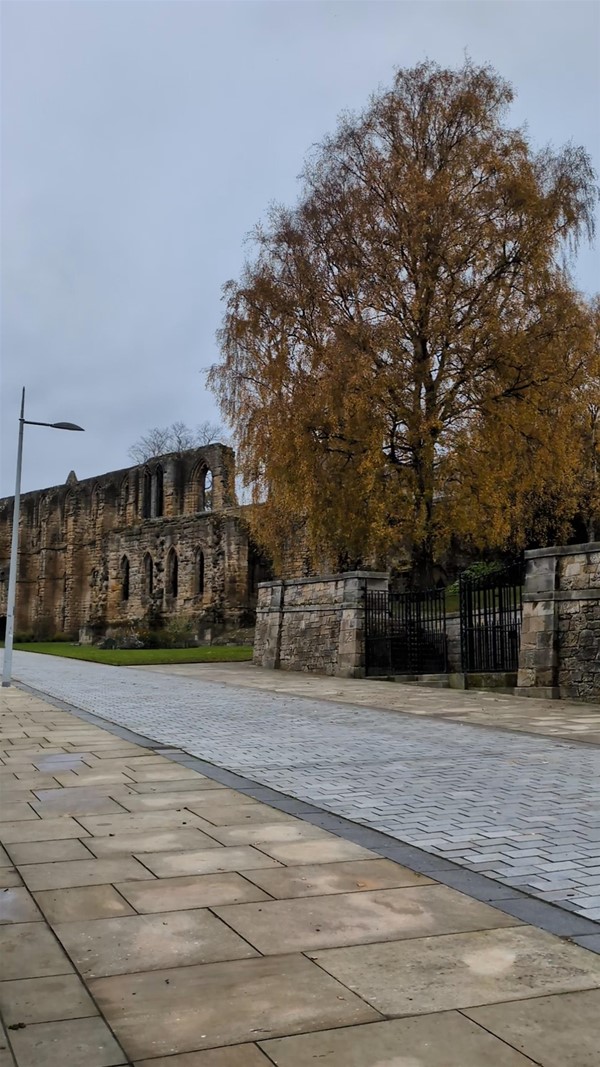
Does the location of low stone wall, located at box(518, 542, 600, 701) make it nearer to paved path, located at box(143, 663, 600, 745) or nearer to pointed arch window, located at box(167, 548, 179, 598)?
paved path, located at box(143, 663, 600, 745)

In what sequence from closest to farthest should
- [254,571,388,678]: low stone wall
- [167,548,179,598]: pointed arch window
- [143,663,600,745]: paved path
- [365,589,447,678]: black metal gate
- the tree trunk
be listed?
[143,663,600,745]: paved path
[365,589,447,678]: black metal gate
[254,571,388,678]: low stone wall
the tree trunk
[167,548,179,598]: pointed arch window

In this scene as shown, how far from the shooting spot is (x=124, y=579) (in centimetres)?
4691

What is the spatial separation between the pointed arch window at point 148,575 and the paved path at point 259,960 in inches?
1551

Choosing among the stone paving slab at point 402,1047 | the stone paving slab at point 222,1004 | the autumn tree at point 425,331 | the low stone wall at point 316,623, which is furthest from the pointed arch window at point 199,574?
the stone paving slab at point 402,1047

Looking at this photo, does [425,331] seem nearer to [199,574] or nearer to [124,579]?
[199,574]

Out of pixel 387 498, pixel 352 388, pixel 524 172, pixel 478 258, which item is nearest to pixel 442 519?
pixel 387 498

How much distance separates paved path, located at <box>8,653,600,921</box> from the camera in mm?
4668

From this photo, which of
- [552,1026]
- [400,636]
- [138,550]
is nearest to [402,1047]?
[552,1026]

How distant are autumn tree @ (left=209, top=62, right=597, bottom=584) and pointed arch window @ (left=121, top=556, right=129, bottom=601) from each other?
2543 centimetres

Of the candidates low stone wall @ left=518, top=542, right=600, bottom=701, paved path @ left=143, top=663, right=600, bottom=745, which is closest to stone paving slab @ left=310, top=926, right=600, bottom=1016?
paved path @ left=143, top=663, right=600, bottom=745

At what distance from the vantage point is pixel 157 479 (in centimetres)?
4944

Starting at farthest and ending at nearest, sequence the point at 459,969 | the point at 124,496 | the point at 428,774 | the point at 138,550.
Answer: the point at 124,496 < the point at 138,550 < the point at 428,774 < the point at 459,969

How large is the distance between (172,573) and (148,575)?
80.5 inches

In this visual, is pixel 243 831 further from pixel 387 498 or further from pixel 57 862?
pixel 387 498
